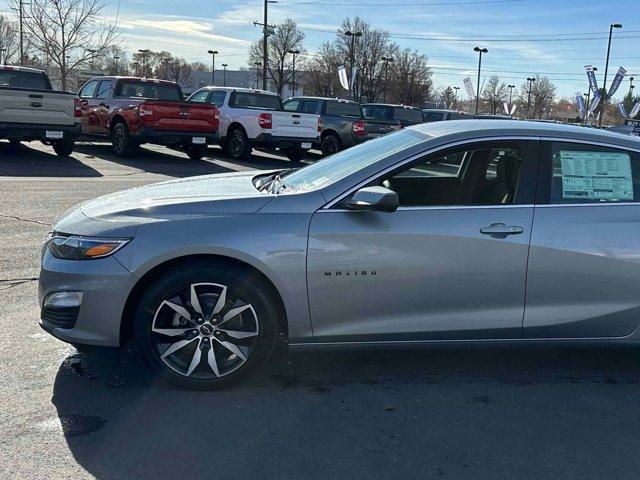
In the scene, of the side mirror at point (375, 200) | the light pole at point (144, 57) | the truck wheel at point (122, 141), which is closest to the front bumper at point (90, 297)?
→ the side mirror at point (375, 200)

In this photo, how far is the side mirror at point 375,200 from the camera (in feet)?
11.4

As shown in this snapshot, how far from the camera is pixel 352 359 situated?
4273 millimetres

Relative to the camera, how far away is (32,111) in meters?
14.1

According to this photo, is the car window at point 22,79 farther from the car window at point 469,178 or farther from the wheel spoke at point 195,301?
the car window at point 469,178

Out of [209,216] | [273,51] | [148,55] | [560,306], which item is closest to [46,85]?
[209,216]

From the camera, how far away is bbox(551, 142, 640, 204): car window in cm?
380

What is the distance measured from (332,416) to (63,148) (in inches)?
561

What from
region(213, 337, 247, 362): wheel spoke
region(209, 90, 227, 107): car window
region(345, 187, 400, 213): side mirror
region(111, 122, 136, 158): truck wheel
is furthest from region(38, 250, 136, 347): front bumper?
region(209, 90, 227, 107): car window

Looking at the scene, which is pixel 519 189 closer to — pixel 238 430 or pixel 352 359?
pixel 352 359

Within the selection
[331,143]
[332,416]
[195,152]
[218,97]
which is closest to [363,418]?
[332,416]

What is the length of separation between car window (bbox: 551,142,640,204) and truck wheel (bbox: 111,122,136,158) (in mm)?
13528

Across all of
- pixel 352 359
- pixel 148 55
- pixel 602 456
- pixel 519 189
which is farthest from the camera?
pixel 148 55

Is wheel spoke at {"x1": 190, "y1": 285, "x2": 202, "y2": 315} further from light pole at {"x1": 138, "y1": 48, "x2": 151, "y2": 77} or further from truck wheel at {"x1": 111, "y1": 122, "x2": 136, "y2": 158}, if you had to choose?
light pole at {"x1": 138, "y1": 48, "x2": 151, "y2": 77}

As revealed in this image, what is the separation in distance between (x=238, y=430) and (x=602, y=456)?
1.83 metres
